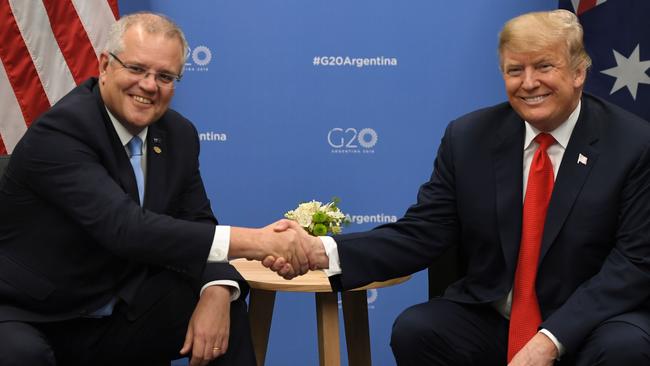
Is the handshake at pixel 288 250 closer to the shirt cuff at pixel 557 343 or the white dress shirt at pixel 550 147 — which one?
the white dress shirt at pixel 550 147


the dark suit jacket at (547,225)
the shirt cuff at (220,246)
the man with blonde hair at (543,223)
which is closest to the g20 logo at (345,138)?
the dark suit jacket at (547,225)

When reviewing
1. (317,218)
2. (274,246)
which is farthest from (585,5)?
(274,246)

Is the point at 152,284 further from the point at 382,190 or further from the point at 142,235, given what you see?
the point at 382,190

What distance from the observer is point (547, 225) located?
9.03 ft

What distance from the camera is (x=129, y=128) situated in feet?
9.48

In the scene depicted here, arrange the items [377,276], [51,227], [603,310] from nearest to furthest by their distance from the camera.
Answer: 1. [603,310]
2. [51,227]
3. [377,276]

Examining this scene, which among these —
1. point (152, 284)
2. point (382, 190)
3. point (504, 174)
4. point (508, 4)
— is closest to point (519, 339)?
point (504, 174)

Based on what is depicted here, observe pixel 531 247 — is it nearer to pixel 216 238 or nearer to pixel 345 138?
pixel 216 238

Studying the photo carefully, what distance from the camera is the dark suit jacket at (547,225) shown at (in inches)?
104

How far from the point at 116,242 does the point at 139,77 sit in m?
0.49

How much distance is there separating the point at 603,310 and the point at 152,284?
1.25 m

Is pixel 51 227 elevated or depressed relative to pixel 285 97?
depressed

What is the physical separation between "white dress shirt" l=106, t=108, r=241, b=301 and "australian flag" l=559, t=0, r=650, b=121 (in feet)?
6.60

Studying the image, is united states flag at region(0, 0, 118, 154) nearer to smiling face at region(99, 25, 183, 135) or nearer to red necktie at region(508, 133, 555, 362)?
smiling face at region(99, 25, 183, 135)
